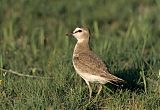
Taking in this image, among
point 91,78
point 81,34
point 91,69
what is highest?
point 81,34

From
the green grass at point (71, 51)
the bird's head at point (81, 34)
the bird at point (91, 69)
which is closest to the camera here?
the green grass at point (71, 51)

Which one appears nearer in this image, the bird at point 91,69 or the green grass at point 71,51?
the green grass at point 71,51

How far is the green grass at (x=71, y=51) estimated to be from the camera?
739 centimetres

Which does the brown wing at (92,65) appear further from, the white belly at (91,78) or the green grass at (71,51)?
the green grass at (71,51)

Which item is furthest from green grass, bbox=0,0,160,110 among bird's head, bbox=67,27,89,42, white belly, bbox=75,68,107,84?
bird's head, bbox=67,27,89,42

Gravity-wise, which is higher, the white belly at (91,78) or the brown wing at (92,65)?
the brown wing at (92,65)

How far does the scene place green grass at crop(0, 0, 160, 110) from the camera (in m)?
7.39

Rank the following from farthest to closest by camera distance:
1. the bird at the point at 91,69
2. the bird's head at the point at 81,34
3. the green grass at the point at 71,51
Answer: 1. the bird's head at the point at 81,34
2. the bird at the point at 91,69
3. the green grass at the point at 71,51

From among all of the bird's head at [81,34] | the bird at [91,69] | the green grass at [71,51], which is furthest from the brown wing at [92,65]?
the bird's head at [81,34]

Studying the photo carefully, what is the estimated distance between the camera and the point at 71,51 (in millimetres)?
9719

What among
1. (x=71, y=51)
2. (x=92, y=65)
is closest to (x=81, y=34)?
(x=92, y=65)

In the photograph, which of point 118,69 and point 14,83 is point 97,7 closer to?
point 118,69

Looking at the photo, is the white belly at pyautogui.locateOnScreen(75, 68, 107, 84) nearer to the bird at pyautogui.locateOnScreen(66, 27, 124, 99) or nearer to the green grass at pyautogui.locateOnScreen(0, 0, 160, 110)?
the bird at pyautogui.locateOnScreen(66, 27, 124, 99)

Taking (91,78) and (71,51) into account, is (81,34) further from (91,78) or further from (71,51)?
(71,51)
